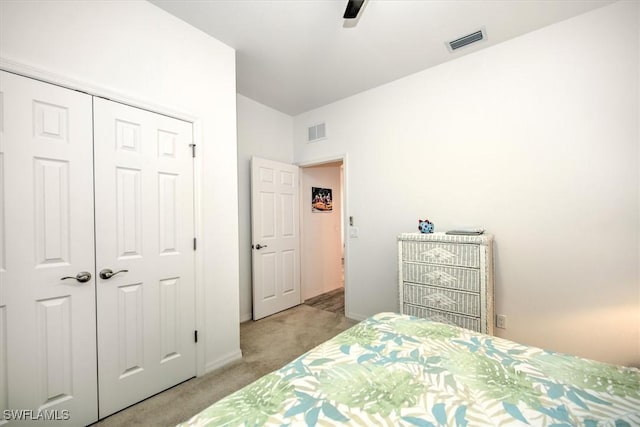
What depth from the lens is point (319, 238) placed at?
4422mm

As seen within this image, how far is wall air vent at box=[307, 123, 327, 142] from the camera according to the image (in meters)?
3.68

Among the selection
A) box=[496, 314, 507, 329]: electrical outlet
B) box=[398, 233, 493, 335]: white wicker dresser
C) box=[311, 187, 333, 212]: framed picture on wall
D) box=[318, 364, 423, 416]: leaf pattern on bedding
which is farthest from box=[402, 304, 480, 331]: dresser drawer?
box=[311, 187, 333, 212]: framed picture on wall

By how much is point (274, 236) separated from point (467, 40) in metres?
2.95

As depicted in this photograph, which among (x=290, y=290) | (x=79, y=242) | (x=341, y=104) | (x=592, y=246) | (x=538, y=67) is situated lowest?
(x=290, y=290)

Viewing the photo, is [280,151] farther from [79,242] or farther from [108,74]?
[79,242]

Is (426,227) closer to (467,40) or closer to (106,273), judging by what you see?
(467,40)

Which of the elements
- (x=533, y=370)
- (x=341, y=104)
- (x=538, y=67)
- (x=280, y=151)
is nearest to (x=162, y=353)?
(x=533, y=370)

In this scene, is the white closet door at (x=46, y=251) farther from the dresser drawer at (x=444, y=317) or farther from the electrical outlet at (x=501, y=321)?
the electrical outlet at (x=501, y=321)

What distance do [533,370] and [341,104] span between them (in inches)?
128

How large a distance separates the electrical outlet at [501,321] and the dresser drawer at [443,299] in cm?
40

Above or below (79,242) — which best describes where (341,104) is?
above

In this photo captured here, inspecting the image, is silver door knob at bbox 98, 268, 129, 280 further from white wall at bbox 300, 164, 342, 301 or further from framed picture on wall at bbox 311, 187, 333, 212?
framed picture on wall at bbox 311, 187, 333, 212

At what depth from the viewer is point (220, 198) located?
234 cm

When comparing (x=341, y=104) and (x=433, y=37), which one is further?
(x=341, y=104)
